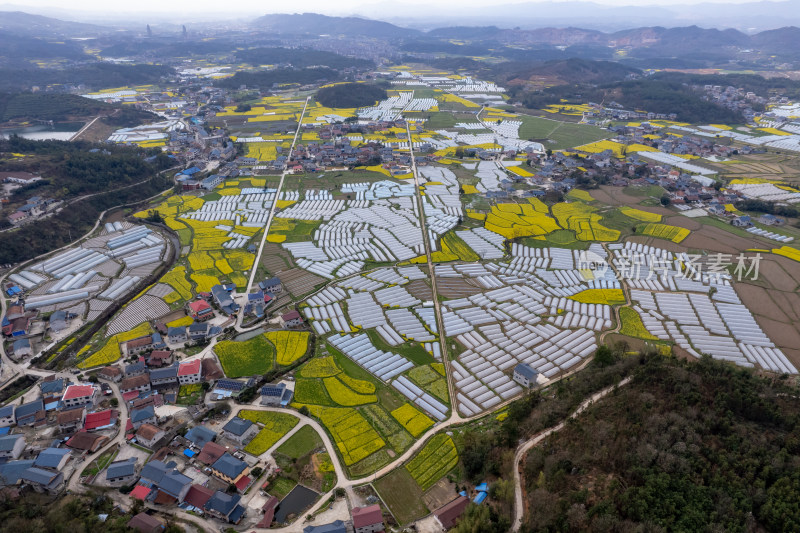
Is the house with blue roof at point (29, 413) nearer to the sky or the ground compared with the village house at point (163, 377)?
nearer to the ground

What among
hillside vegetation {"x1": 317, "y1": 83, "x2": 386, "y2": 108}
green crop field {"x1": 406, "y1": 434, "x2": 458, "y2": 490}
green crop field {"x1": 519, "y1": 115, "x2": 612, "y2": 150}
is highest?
hillside vegetation {"x1": 317, "y1": 83, "x2": 386, "y2": 108}

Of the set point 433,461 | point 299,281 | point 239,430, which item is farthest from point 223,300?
point 433,461

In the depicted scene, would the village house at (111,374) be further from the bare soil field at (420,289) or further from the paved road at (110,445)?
the bare soil field at (420,289)

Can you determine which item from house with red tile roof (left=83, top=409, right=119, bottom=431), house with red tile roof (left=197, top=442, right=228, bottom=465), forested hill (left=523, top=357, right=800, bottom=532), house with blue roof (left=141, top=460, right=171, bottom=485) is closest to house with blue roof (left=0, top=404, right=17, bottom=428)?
house with red tile roof (left=83, top=409, right=119, bottom=431)

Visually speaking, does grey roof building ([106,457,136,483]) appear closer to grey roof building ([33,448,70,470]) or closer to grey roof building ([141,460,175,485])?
grey roof building ([141,460,175,485])

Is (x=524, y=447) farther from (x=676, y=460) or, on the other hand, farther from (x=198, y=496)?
(x=198, y=496)

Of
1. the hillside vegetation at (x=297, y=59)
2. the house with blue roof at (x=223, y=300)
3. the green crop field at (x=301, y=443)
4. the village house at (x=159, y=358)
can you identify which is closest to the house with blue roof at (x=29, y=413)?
the village house at (x=159, y=358)
